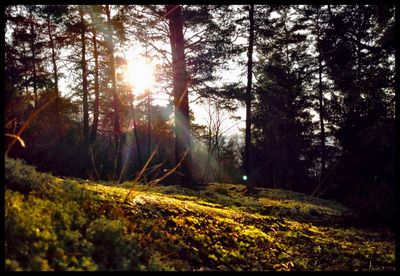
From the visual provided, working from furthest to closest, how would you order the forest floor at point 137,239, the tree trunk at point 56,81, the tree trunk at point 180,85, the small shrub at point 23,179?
1. the tree trunk at point 56,81
2. the tree trunk at point 180,85
3. the small shrub at point 23,179
4. the forest floor at point 137,239

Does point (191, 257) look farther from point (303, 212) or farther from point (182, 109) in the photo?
point (182, 109)

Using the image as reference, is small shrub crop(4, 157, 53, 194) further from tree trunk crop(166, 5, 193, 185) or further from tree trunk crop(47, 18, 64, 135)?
tree trunk crop(47, 18, 64, 135)

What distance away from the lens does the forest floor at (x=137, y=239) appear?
3531 mm

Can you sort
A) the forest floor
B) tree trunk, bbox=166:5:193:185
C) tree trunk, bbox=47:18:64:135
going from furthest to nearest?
tree trunk, bbox=47:18:64:135 < tree trunk, bbox=166:5:193:185 < the forest floor

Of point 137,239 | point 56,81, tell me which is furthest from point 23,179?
point 56,81

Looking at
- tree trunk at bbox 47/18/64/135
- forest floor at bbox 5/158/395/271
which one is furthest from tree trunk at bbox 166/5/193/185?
tree trunk at bbox 47/18/64/135

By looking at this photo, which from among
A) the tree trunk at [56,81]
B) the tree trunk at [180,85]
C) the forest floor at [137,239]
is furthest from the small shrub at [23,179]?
the tree trunk at [56,81]

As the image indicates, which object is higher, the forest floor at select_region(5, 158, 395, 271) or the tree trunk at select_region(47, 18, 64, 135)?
the tree trunk at select_region(47, 18, 64, 135)

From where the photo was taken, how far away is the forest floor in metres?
3.53

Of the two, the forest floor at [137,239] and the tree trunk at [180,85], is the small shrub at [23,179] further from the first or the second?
the tree trunk at [180,85]

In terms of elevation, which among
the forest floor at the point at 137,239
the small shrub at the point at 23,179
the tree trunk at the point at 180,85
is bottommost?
the forest floor at the point at 137,239

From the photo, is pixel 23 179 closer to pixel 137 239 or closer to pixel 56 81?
pixel 137 239

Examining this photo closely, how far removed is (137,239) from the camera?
175 inches

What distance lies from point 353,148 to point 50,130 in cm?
1855
